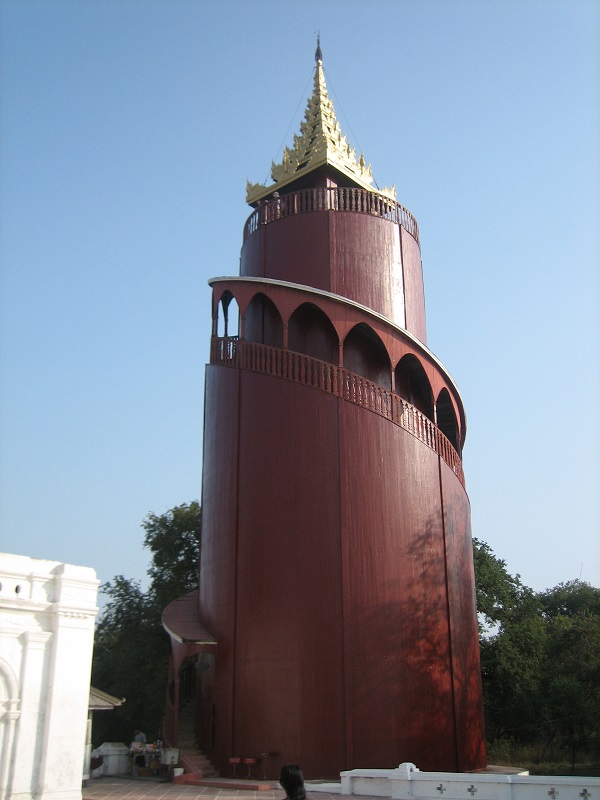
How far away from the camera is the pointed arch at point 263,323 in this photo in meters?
15.0

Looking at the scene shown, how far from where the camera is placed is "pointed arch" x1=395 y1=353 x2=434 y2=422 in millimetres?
14856

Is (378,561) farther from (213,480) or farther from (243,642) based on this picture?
(213,480)

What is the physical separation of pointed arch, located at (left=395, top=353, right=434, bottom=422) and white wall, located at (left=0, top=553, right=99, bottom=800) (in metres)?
7.77

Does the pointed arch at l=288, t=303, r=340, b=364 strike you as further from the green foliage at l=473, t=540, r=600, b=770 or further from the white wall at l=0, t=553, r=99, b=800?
the green foliage at l=473, t=540, r=600, b=770

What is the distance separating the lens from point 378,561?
1244cm

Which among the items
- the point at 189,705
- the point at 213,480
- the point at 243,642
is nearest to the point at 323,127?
the point at 213,480

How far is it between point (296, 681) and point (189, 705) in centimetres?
479

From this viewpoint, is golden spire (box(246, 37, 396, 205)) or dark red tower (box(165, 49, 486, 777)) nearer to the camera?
dark red tower (box(165, 49, 486, 777))

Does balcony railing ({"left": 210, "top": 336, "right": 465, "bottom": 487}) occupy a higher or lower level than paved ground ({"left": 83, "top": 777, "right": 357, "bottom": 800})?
higher

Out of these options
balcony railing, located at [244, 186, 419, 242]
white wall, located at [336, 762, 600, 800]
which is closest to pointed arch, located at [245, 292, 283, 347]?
balcony railing, located at [244, 186, 419, 242]

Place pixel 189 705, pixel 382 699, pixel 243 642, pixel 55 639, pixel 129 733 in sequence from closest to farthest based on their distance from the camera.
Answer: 1. pixel 55 639
2. pixel 382 699
3. pixel 243 642
4. pixel 189 705
5. pixel 129 733

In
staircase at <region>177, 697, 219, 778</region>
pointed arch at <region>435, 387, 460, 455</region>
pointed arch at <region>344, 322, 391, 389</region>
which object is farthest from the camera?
pointed arch at <region>435, 387, 460, 455</region>

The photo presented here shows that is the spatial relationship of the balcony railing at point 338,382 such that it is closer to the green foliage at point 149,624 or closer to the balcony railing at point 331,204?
the balcony railing at point 331,204

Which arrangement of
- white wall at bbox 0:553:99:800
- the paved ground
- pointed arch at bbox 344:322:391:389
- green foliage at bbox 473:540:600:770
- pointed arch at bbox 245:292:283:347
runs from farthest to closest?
1. green foliage at bbox 473:540:600:770
2. pointed arch at bbox 245:292:283:347
3. pointed arch at bbox 344:322:391:389
4. the paved ground
5. white wall at bbox 0:553:99:800
